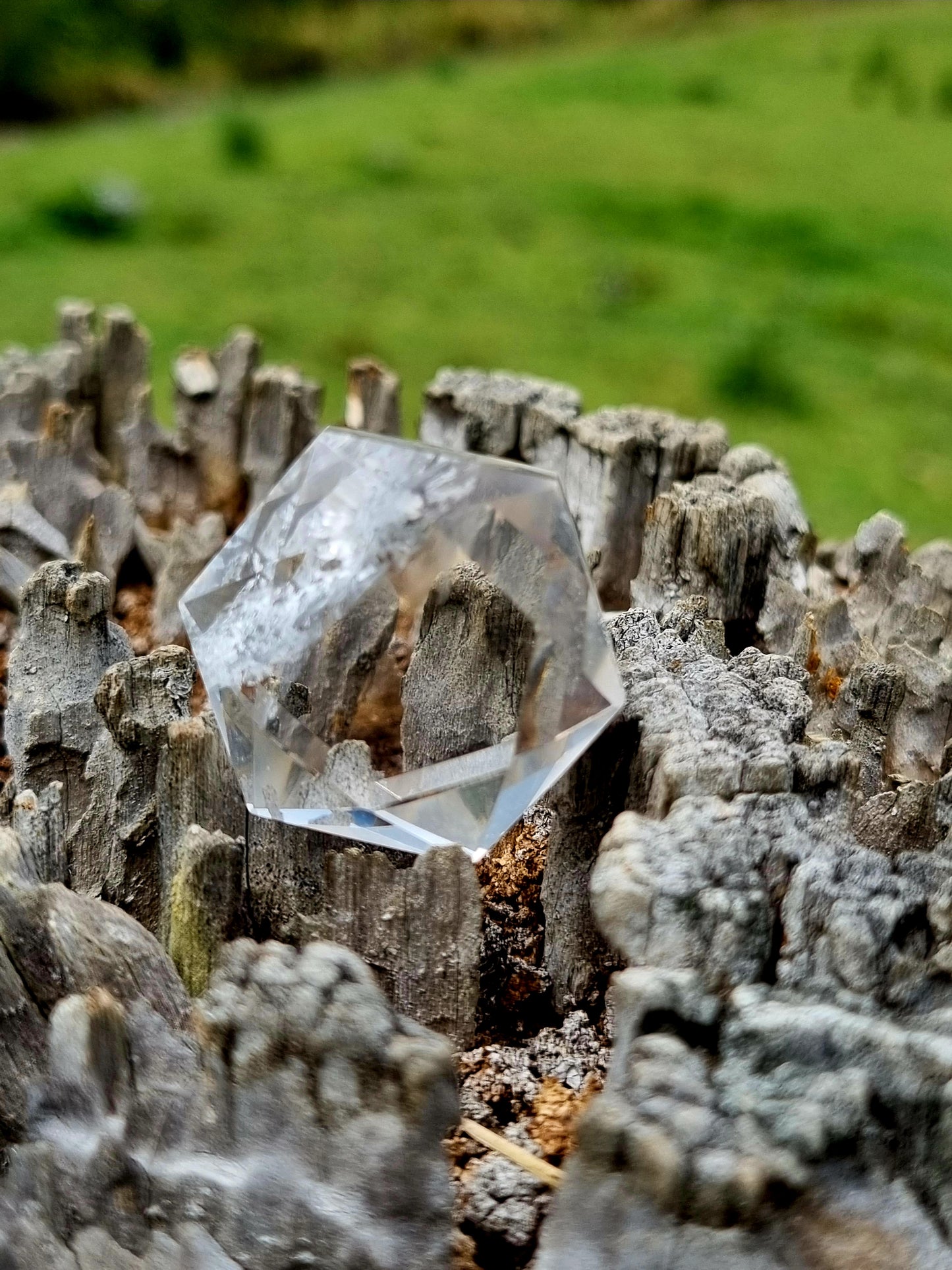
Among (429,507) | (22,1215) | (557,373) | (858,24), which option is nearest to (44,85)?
(557,373)

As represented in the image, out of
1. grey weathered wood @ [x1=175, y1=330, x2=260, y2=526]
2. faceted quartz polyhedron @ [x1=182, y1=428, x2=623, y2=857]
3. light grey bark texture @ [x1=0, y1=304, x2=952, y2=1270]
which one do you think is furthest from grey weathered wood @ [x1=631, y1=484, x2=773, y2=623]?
grey weathered wood @ [x1=175, y1=330, x2=260, y2=526]

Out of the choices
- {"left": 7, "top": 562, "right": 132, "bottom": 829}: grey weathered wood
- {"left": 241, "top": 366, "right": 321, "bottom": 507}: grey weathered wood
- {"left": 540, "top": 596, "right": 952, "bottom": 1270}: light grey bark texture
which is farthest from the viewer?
{"left": 241, "top": 366, "right": 321, "bottom": 507}: grey weathered wood

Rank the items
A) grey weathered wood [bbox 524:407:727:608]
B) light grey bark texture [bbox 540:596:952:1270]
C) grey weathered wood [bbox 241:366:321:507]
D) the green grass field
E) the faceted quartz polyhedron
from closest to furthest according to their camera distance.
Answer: light grey bark texture [bbox 540:596:952:1270] < the faceted quartz polyhedron < grey weathered wood [bbox 524:407:727:608] < grey weathered wood [bbox 241:366:321:507] < the green grass field

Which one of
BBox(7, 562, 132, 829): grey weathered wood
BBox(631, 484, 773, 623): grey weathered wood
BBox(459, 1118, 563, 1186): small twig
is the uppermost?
BBox(631, 484, 773, 623): grey weathered wood

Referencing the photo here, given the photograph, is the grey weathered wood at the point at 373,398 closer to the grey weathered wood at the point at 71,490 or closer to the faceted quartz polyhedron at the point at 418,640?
the grey weathered wood at the point at 71,490

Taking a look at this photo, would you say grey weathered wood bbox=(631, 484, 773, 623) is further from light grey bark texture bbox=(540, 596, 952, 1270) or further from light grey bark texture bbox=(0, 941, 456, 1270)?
light grey bark texture bbox=(0, 941, 456, 1270)

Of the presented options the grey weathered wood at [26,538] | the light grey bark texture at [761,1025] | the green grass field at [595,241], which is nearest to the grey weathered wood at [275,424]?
the grey weathered wood at [26,538]

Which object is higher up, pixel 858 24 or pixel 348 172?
pixel 858 24

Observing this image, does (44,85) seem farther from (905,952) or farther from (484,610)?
(905,952)
